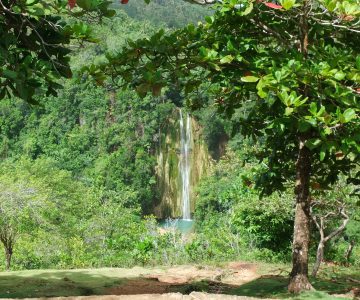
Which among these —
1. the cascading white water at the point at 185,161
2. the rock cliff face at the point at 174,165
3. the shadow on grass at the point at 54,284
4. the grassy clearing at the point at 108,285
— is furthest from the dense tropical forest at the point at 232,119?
the cascading white water at the point at 185,161

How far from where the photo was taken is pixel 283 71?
3404mm

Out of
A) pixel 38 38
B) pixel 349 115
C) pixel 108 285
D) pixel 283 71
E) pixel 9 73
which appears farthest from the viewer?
pixel 108 285

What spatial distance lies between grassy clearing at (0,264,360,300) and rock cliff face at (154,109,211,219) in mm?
32938

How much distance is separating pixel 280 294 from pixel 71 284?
2.90 meters

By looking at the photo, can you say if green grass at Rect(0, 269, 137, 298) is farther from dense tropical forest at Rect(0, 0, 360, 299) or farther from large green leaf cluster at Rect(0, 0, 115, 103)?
large green leaf cluster at Rect(0, 0, 115, 103)

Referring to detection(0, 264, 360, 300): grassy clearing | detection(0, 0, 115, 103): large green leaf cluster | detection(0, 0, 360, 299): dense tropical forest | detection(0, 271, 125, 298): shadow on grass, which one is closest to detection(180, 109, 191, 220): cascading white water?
detection(0, 0, 360, 299): dense tropical forest

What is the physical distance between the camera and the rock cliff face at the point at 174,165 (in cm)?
4088

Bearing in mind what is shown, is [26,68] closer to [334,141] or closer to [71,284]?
[334,141]

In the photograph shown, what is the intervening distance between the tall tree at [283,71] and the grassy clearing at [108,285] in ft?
1.87

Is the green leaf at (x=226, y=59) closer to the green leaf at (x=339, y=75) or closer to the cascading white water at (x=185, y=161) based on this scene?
the green leaf at (x=339, y=75)

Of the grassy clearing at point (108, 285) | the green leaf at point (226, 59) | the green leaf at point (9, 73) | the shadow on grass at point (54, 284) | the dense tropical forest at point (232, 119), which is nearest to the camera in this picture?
the green leaf at point (9, 73)

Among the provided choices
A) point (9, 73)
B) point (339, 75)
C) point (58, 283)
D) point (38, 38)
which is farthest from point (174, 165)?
point (9, 73)

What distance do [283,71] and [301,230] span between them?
175 cm

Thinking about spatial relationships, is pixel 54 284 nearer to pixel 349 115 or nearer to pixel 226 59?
pixel 226 59
